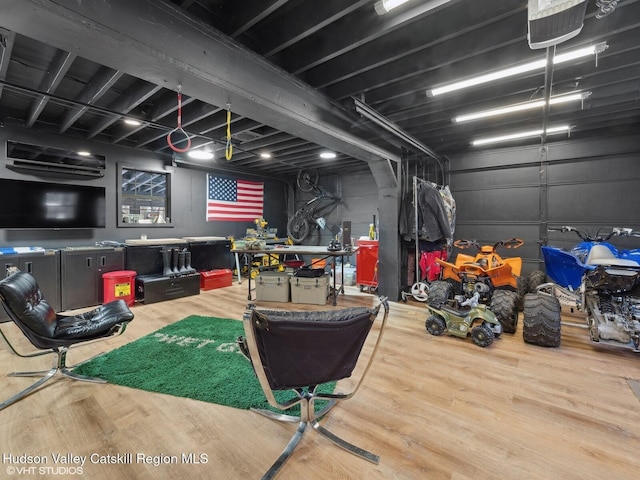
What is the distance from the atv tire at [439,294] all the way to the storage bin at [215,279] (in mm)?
4131

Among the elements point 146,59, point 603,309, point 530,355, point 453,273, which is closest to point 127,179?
point 146,59

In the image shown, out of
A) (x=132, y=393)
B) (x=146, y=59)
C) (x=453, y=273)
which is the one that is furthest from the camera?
(x=453, y=273)

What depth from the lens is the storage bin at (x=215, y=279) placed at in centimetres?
581

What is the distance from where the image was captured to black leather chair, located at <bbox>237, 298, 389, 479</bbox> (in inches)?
54.3

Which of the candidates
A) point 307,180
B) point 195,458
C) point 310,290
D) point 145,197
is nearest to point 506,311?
point 310,290

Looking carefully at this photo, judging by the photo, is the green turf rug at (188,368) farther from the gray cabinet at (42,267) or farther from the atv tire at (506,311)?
the atv tire at (506,311)

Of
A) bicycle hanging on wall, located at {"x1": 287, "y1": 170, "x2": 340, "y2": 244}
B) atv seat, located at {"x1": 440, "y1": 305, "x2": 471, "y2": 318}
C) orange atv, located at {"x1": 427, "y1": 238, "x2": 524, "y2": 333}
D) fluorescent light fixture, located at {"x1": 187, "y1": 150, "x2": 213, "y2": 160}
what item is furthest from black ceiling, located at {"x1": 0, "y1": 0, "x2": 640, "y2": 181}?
bicycle hanging on wall, located at {"x1": 287, "y1": 170, "x2": 340, "y2": 244}

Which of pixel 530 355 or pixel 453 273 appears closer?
pixel 530 355

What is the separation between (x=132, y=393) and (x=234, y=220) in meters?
5.69

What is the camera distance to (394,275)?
16.6 ft

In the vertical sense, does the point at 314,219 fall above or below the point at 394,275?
above

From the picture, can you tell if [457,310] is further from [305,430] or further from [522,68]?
[522,68]

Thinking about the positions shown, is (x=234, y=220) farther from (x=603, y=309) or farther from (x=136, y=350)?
(x=603, y=309)

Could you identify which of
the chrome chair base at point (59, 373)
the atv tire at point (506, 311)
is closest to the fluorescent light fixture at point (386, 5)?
the atv tire at point (506, 311)
